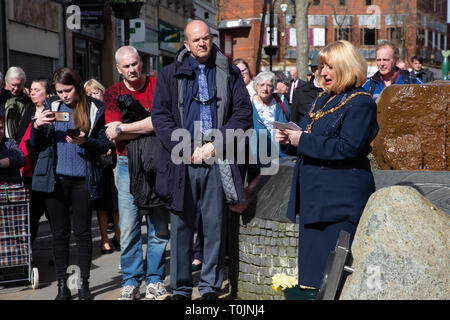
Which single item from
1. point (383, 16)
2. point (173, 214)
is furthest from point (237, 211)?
point (383, 16)

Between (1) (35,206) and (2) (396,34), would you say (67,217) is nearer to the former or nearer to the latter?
(1) (35,206)

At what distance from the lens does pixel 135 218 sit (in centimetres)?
586

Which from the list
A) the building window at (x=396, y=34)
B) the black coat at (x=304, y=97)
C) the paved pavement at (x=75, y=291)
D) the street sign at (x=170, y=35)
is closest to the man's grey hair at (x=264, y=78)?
the black coat at (x=304, y=97)

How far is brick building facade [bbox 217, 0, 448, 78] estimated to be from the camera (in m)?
73.2

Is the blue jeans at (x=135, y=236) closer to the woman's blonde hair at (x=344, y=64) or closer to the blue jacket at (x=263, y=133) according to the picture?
the blue jacket at (x=263, y=133)

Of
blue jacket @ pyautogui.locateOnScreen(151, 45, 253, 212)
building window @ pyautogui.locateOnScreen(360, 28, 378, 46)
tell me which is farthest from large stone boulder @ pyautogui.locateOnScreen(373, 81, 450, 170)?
building window @ pyautogui.locateOnScreen(360, 28, 378, 46)

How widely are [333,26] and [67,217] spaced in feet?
238

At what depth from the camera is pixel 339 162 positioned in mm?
4094

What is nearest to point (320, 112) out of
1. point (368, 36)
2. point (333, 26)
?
point (333, 26)

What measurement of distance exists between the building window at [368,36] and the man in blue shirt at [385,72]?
69656 mm

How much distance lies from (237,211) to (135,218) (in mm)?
884

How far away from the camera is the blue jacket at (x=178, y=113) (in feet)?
17.3

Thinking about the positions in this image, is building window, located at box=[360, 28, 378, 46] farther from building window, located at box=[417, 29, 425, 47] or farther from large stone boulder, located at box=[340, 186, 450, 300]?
large stone boulder, located at box=[340, 186, 450, 300]
